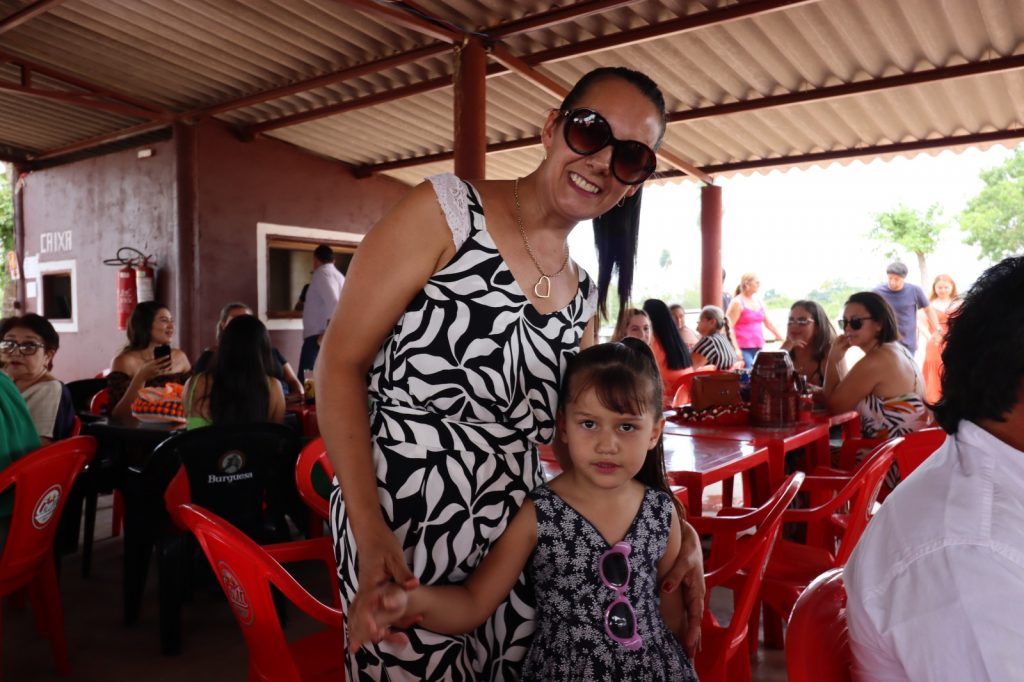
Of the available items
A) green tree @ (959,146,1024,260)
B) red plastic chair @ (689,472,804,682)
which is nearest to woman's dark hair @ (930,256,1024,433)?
red plastic chair @ (689,472,804,682)

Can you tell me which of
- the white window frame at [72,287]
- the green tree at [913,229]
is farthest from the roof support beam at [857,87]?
the green tree at [913,229]

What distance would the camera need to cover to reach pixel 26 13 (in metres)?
5.59

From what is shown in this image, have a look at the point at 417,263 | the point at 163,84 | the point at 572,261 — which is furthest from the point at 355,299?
the point at 163,84

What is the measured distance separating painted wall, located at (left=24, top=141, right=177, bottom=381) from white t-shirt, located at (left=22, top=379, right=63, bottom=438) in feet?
17.8

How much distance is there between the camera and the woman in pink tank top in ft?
27.7

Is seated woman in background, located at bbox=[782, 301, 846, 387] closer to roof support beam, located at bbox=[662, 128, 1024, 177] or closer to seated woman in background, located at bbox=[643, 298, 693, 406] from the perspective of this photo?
seated woman in background, located at bbox=[643, 298, 693, 406]

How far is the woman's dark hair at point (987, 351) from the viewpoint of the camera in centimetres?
95

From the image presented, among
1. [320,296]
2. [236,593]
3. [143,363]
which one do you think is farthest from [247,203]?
[236,593]

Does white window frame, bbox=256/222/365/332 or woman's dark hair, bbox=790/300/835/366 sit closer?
woman's dark hair, bbox=790/300/835/366

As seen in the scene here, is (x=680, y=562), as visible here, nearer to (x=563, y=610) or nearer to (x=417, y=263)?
(x=563, y=610)

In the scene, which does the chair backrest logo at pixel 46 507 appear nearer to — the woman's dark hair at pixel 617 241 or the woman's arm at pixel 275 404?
the woman's arm at pixel 275 404

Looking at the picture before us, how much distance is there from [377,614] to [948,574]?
0.69 meters

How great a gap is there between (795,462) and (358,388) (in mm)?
3425

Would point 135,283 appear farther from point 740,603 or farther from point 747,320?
point 740,603
